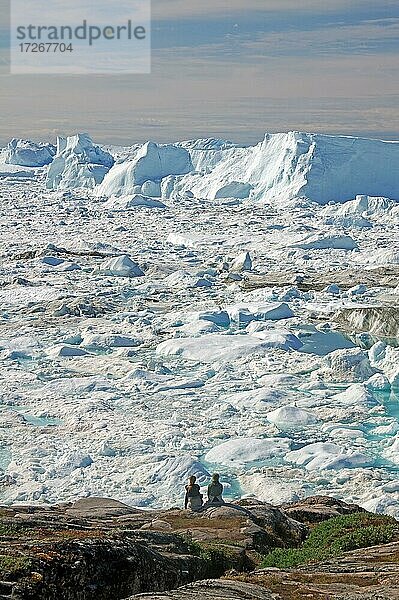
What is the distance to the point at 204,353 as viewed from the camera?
25.5m

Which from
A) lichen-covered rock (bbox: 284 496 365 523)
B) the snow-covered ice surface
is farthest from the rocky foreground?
the snow-covered ice surface

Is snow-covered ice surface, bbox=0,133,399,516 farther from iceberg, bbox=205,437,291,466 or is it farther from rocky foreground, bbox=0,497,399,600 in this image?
rocky foreground, bbox=0,497,399,600

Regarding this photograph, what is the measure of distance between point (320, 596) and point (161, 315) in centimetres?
2599

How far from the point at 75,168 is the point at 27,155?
106 ft

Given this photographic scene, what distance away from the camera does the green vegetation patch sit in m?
8.27

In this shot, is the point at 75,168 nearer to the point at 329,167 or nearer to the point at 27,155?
the point at 27,155

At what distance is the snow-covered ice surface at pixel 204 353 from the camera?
1712 centimetres

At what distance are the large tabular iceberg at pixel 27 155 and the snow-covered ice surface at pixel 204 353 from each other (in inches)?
2108

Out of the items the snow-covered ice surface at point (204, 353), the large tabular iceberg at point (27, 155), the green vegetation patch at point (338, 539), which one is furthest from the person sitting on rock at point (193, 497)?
the large tabular iceberg at point (27, 155)

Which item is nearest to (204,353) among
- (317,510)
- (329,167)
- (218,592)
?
(317,510)

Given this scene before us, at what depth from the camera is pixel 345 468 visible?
17.1m

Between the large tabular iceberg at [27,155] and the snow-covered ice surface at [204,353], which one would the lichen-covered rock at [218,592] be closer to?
the snow-covered ice surface at [204,353]

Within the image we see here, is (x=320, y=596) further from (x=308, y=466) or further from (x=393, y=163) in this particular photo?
(x=393, y=163)

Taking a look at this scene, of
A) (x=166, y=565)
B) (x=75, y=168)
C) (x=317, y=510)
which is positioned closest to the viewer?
(x=166, y=565)
